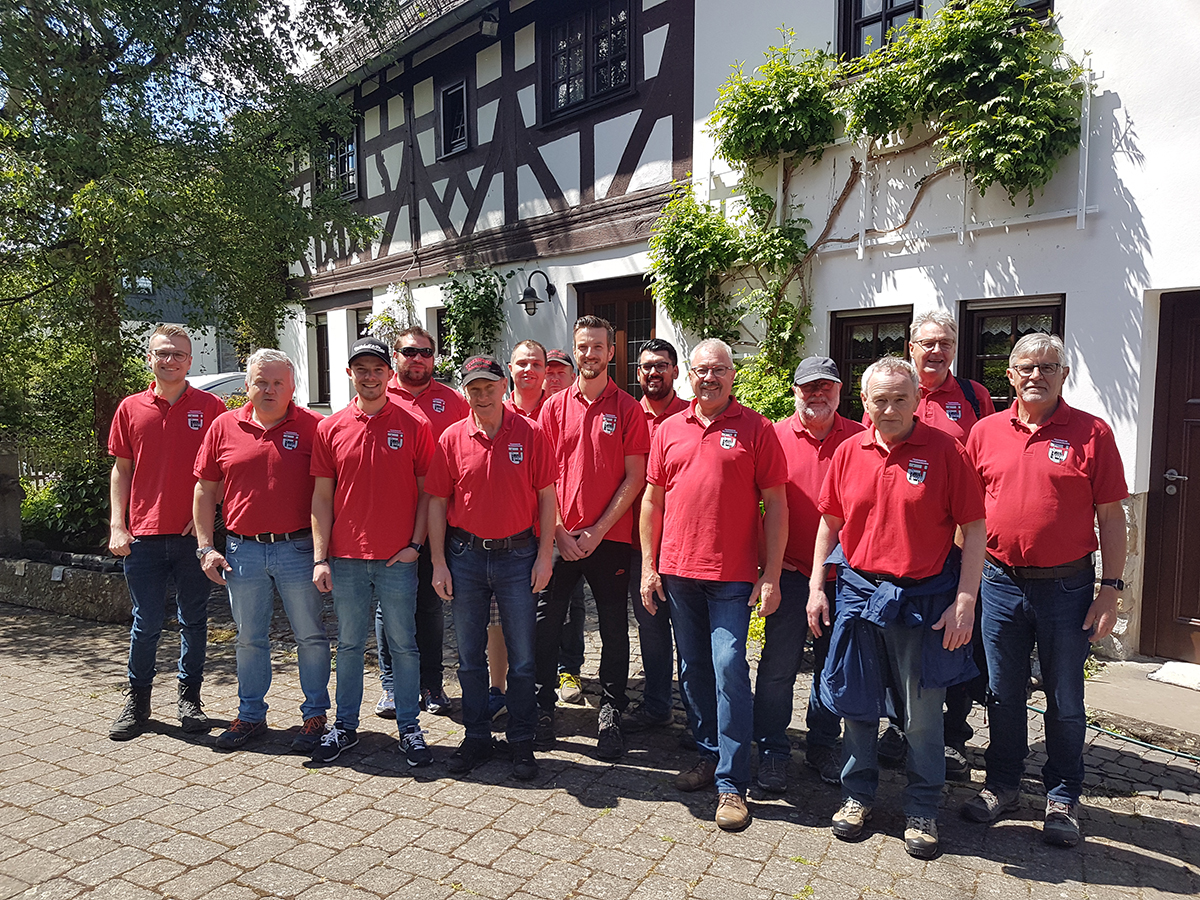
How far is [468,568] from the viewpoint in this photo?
12.8 feet

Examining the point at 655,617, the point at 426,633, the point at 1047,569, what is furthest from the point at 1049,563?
the point at 426,633

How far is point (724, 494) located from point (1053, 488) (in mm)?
1293

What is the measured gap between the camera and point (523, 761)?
3863 millimetres

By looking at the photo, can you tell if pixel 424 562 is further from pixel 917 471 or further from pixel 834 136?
pixel 834 136

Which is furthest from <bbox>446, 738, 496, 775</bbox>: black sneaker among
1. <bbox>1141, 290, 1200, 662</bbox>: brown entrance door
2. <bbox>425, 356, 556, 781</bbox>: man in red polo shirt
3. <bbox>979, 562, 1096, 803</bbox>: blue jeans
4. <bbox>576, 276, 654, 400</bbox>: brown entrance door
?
<bbox>576, 276, 654, 400</bbox>: brown entrance door

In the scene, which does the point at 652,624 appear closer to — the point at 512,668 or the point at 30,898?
the point at 512,668

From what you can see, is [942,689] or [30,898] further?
[942,689]

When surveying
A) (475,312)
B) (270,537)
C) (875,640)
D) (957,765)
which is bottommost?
(957,765)

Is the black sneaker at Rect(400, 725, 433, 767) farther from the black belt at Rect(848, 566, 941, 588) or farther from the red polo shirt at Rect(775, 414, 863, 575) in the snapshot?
the black belt at Rect(848, 566, 941, 588)

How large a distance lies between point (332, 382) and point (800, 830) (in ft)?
40.1

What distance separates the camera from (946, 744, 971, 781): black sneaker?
154 inches

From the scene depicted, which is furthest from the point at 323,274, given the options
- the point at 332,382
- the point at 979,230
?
the point at 979,230

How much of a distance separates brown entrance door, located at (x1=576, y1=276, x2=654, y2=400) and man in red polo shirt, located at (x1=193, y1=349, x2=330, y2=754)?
505 centimetres

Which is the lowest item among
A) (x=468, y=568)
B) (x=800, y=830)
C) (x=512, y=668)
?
(x=800, y=830)
